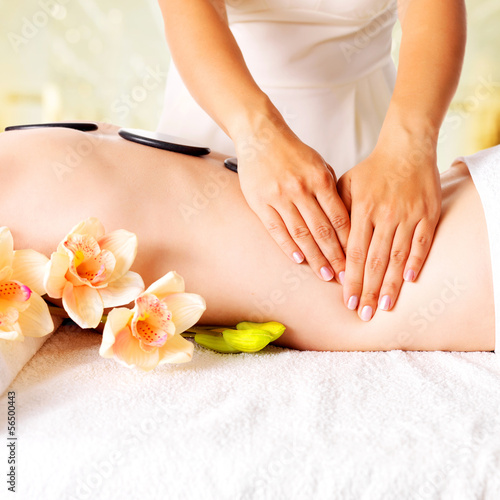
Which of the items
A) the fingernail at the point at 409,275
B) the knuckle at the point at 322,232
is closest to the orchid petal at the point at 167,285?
the knuckle at the point at 322,232

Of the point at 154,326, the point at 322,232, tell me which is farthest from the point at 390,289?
the point at 154,326

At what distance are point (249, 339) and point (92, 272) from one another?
222 mm

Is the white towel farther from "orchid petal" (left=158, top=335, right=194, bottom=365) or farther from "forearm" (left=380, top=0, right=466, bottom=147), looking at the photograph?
"forearm" (left=380, top=0, right=466, bottom=147)

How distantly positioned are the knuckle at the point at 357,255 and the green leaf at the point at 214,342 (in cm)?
21

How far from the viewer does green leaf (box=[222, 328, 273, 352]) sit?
30.4 inches

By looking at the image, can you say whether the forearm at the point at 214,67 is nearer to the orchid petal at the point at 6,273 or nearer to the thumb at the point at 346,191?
the thumb at the point at 346,191

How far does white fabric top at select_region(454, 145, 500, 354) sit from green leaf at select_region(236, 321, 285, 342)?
0.95 ft

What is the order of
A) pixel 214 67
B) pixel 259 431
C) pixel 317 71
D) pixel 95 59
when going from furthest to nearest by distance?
pixel 95 59 → pixel 317 71 → pixel 214 67 → pixel 259 431

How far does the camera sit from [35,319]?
2.32 feet

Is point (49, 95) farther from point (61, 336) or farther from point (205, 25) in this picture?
point (61, 336)

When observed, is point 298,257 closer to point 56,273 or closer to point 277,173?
point 277,173

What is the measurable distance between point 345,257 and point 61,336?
1.42 ft

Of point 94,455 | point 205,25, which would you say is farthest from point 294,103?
point 94,455

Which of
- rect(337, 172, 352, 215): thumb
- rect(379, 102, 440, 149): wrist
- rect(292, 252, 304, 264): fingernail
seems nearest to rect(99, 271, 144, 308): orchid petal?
rect(292, 252, 304, 264): fingernail
